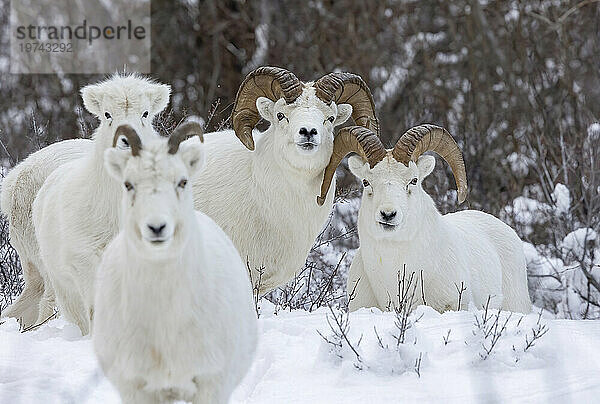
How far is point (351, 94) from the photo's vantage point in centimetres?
805

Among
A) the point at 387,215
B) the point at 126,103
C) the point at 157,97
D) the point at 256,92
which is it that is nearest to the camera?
the point at 126,103

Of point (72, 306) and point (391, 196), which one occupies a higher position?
point (391, 196)

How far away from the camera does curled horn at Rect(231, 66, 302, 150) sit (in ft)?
25.1

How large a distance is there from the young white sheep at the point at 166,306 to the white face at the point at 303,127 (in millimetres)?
2493

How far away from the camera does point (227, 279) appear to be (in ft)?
16.0

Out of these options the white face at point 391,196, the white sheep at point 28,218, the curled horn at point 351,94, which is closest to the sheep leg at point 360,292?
the white face at point 391,196

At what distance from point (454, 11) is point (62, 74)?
7871 mm

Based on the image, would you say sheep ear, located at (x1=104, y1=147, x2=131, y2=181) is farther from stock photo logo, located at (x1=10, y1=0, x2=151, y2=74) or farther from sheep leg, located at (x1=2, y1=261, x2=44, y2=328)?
stock photo logo, located at (x1=10, y1=0, x2=151, y2=74)

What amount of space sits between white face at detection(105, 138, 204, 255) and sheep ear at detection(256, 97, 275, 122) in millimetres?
3015

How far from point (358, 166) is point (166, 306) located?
11.0ft

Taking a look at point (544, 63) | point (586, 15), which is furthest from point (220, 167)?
point (586, 15)

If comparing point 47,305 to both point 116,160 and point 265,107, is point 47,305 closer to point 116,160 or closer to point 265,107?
point 265,107

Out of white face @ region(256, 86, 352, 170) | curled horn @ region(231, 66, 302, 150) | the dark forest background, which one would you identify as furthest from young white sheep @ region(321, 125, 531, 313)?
the dark forest background

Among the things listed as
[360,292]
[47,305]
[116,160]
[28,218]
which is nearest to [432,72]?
[360,292]
